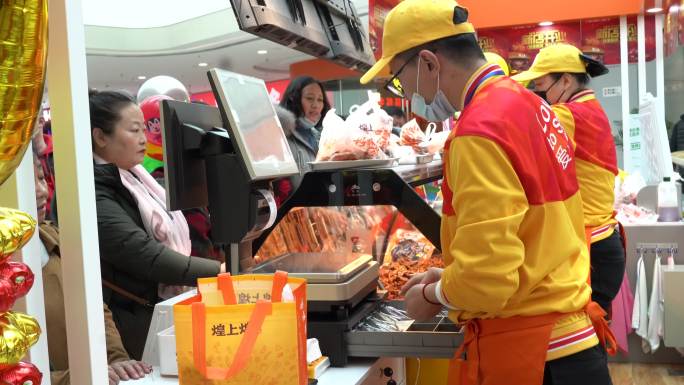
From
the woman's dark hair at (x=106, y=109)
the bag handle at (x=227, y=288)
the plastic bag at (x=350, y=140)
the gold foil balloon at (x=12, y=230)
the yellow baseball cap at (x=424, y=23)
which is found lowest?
the bag handle at (x=227, y=288)

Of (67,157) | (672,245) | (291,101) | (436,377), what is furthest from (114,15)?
(67,157)

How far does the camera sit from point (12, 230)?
0.62m

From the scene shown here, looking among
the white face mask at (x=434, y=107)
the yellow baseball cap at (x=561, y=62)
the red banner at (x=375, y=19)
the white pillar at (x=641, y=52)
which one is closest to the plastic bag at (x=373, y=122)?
the white face mask at (x=434, y=107)

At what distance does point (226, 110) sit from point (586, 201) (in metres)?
2.29

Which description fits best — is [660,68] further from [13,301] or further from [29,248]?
[13,301]

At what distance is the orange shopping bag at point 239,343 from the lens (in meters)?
1.32

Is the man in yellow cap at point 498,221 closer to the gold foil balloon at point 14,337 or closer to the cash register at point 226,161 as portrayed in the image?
the cash register at point 226,161

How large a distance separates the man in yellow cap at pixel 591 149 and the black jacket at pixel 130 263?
191 centimetres

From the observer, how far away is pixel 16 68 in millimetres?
583

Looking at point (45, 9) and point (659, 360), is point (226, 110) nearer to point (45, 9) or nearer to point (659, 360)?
point (45, 9)

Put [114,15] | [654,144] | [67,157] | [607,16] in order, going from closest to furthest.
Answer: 1. [67,157]
2. [654,144]
3. [607,16]
4. [114,15]

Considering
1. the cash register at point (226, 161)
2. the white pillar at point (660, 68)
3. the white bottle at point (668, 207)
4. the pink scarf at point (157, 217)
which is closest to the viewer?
the cash register at point (226, 161)

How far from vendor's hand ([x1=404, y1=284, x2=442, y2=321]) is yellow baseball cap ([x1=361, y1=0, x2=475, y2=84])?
23.2 inches

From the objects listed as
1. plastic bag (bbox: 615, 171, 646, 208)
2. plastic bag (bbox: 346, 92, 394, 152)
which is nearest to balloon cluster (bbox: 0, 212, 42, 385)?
plastic bag (bbox: 346, 92, 394, 152)
